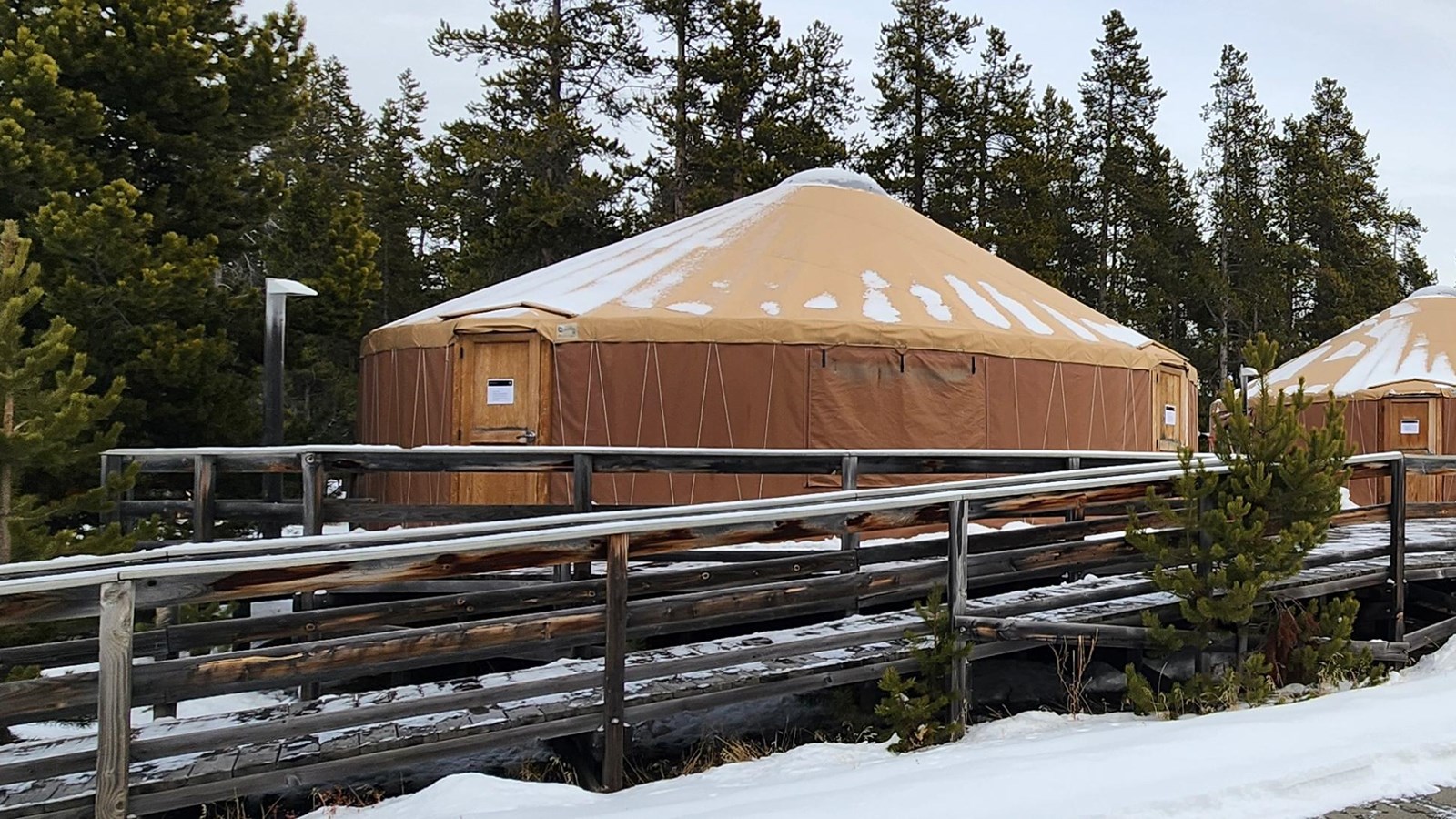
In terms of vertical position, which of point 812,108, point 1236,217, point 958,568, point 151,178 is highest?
point 812,108

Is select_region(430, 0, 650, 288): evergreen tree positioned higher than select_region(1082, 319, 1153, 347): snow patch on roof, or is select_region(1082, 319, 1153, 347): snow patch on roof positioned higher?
select_region(430, 0, 650, 288): evergreen tree

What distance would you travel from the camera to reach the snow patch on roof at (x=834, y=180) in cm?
1166

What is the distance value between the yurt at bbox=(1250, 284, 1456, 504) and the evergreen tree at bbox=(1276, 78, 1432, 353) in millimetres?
6845

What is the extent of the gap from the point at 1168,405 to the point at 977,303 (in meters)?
2.62

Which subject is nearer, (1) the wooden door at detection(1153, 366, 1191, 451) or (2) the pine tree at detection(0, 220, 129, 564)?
(2) the pine tree at detection(0, 220, 129, 564)

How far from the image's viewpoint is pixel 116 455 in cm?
629

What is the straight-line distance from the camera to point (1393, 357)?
51.6 feet

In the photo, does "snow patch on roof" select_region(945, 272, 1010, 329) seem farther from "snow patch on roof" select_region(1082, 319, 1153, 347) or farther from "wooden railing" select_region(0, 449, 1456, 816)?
"wooden railing" select_region(0, 449, 1456, 816)

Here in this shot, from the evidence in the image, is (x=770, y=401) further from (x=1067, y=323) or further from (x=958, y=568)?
(x=958, y=568)

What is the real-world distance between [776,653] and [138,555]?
92.0 inches

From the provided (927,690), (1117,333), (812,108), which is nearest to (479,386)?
(927,690)

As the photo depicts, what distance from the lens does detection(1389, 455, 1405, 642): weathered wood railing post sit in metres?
5.51

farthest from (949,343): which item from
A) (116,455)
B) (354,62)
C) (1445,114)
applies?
(354,62)

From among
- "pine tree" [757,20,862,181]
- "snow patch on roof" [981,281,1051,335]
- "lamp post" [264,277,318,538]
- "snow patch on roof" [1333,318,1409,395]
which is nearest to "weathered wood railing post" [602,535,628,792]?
"lamp post" [264,277,318,538]
